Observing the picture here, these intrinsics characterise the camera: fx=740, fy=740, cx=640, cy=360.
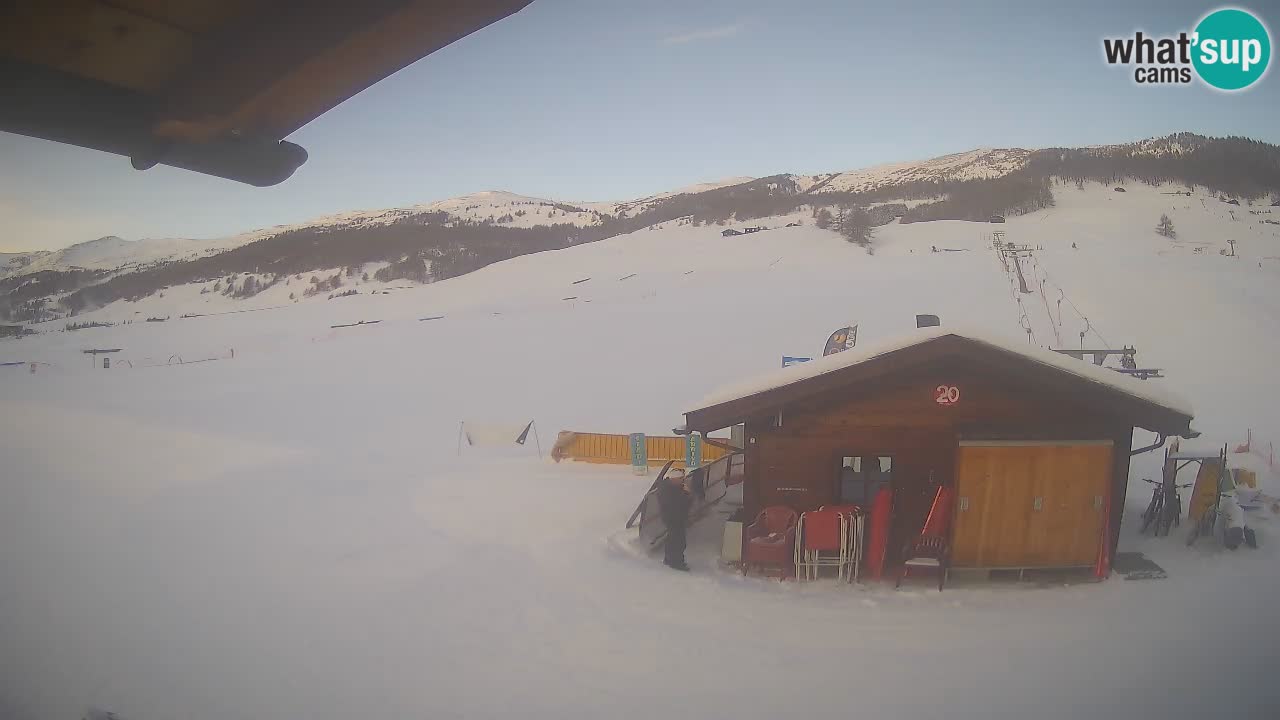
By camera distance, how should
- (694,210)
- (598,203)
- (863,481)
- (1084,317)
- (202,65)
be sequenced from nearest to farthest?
(202,65), (863,481), (1084,317), (694,210), (598,203)

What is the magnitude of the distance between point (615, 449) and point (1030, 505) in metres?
9.99

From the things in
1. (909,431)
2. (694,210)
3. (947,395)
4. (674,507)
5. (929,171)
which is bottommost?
(674,507)

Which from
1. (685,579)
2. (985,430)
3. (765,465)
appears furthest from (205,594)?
(985,430)

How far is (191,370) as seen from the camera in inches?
1195

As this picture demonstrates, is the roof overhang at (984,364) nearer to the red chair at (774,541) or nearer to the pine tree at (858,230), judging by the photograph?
the red chair at (774,541)

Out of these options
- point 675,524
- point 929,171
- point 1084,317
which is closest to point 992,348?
point 675,524

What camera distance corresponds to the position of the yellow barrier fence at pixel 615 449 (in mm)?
17578

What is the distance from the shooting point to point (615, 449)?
711 inches

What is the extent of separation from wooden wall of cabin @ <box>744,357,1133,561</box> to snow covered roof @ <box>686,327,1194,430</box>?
439 mm

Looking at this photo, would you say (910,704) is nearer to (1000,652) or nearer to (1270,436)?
(1000,652)

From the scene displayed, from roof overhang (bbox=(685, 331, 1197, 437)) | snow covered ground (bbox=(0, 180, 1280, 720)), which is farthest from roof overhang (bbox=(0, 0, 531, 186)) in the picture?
roof overhang (bbox=(685, 331, 1197, 437))

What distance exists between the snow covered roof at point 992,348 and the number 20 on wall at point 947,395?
2.65 feet

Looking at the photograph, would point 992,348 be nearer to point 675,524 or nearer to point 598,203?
point 675,524

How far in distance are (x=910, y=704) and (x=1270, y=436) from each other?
1733 centimetres
